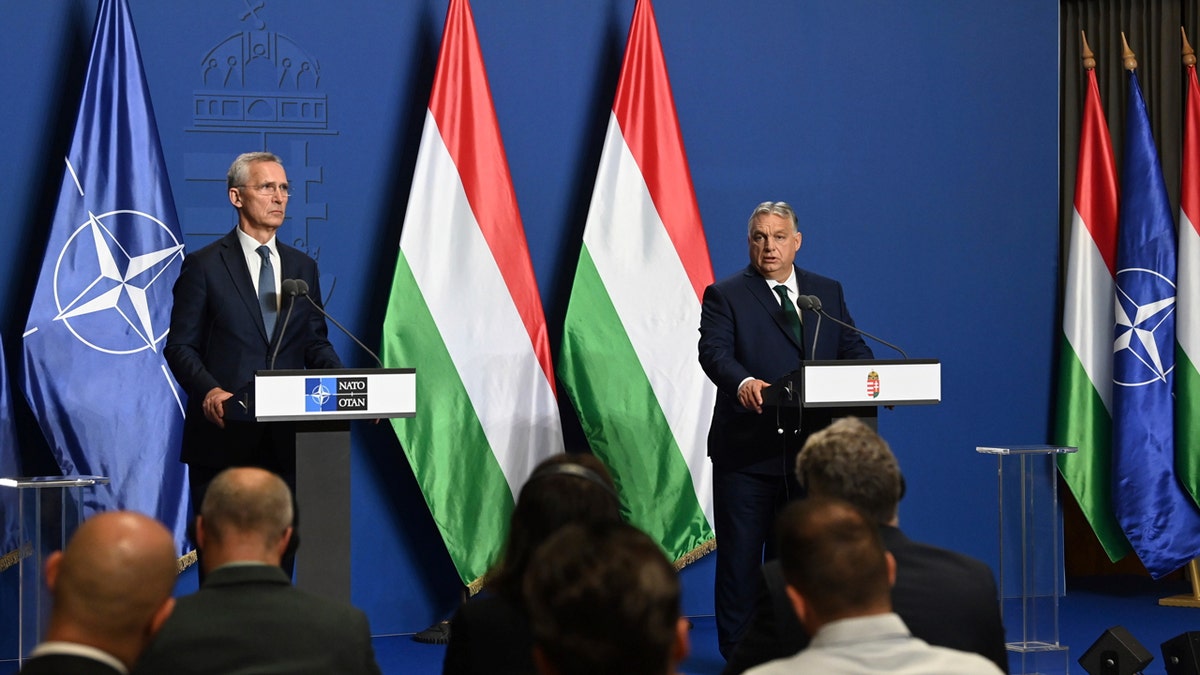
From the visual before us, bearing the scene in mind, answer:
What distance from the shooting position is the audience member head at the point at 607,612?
1.48 meters

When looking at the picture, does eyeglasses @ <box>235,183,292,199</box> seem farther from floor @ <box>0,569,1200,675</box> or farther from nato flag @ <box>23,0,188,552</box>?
floor @ <box>0,569,1200,675</box>

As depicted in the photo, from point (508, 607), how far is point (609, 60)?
4302 millimetres

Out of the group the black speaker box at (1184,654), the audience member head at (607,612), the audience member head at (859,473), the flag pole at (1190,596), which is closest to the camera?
the audience member head at (607,612)

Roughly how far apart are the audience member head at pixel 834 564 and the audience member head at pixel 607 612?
16.4 inches

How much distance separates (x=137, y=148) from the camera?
5.30 m

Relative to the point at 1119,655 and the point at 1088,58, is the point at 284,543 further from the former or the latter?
the point at 1088,58

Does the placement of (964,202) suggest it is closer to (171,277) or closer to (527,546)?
(171,277)

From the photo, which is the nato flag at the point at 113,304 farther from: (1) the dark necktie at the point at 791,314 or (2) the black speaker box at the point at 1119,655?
(2) the black speaker box at the point at 1119,655

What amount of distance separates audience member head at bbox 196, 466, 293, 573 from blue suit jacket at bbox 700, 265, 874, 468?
2672 mm

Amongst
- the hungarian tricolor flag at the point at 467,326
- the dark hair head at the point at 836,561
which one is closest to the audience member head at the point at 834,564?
the dark hair head at the point at 836,561

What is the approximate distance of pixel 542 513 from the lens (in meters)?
2.17

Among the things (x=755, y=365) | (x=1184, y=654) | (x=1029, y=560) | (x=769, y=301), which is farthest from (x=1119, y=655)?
(x=769, y=301)

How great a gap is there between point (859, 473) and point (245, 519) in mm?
1072

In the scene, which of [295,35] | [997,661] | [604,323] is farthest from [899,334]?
[997,661]
